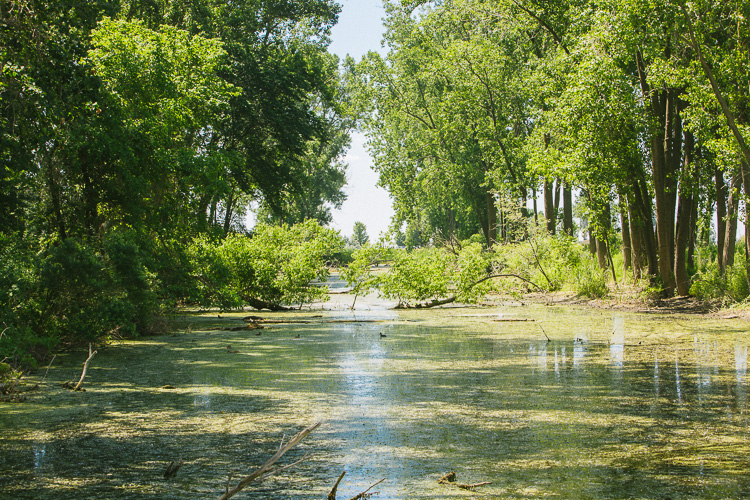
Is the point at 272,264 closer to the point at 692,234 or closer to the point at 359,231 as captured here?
the point at 692,234

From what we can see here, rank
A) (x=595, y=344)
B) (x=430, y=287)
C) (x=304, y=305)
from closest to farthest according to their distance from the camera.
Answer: (x=595, y=344)
(x=430, y=287)
(x=304, y=305)

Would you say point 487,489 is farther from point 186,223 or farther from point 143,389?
point 186,223

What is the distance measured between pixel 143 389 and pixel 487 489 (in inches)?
176

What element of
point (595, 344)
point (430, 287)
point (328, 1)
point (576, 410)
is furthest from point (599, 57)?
point (328, 1)

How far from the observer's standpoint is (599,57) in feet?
51.7

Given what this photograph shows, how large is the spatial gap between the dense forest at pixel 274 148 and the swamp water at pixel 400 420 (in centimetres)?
210

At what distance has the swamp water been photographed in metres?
3.96

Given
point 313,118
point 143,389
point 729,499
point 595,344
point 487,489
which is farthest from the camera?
point 313,118

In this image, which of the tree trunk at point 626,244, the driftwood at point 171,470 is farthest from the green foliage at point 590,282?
the driftwood at point 171,470

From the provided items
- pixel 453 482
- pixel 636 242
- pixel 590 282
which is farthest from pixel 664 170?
pixel 453 482

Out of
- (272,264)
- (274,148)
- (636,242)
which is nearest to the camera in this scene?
(636,242)

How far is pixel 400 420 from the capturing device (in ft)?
18.3

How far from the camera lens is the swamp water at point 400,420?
3959 millimetres

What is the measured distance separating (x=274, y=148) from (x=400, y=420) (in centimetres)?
2309
